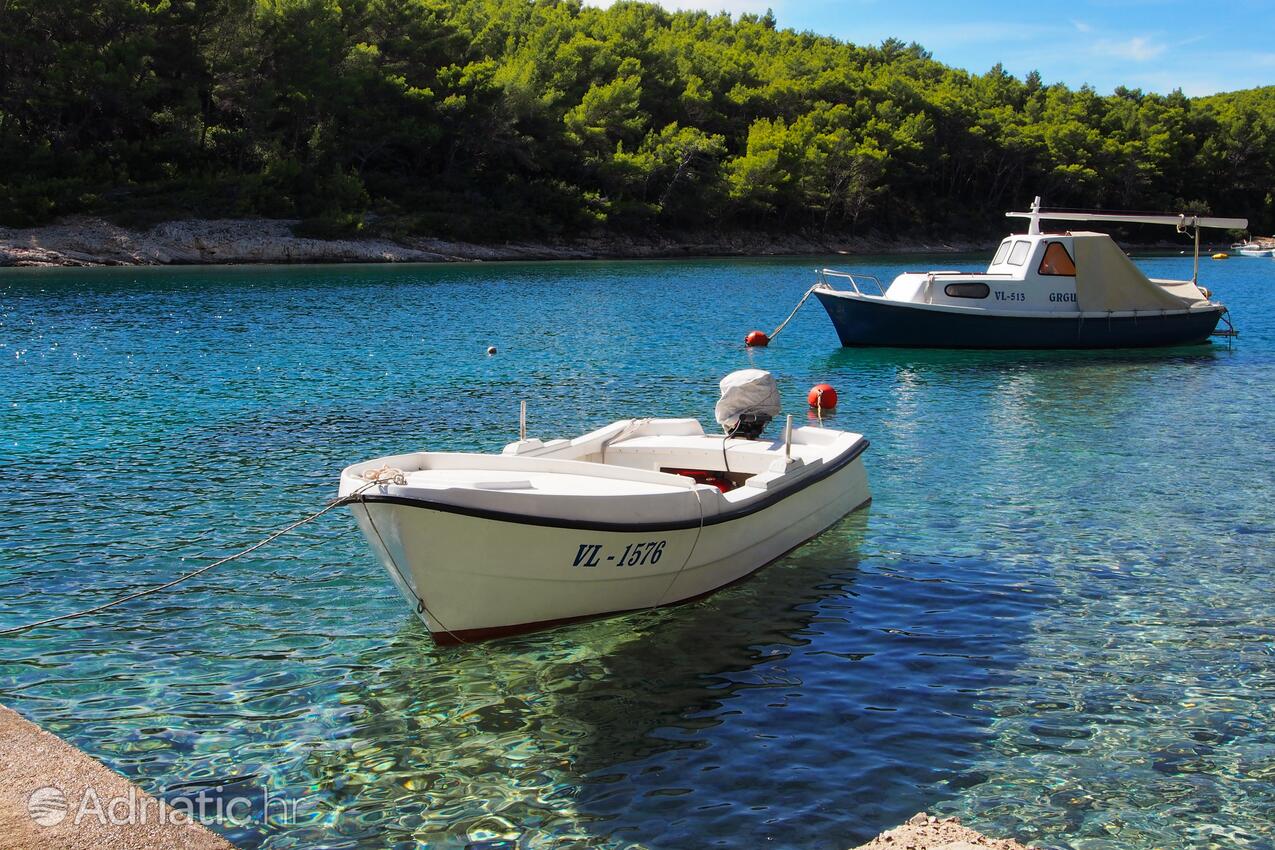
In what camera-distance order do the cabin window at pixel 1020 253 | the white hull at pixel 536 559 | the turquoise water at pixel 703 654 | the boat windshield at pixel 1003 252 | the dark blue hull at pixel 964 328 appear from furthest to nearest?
the boat windshield at pixel 1003 252, the cabin window at pixel 1020 253, the dark blue hull at pixel 964 328, the white hull at pixel 536 559, the turquoise water at pixel 703 654

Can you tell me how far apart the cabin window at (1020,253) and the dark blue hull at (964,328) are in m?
1.60

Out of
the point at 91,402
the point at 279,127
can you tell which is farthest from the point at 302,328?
the point at 279,127

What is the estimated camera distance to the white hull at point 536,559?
7.68 metres

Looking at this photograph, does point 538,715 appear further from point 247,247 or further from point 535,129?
point 535,129

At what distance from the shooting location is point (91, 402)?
19.3 meters

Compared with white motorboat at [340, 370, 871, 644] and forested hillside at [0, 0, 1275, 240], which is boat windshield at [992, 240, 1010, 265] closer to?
white motorboat at [340, 370, 871, 644]

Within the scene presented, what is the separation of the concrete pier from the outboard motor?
7654 mm

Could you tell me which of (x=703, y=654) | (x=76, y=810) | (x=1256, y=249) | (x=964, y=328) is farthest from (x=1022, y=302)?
(x=1256, y=249)

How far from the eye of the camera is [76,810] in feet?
16.0

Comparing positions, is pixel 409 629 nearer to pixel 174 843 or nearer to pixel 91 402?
pixel 174 843

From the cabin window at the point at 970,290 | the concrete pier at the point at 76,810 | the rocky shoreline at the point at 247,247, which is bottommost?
the concrete pier at the point at 76,810

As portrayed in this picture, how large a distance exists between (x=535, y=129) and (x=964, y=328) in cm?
→ 6012

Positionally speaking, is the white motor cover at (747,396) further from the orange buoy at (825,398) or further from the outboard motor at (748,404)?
the orange buoy at (825,398)

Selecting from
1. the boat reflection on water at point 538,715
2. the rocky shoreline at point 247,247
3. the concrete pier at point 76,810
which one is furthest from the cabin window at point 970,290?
the rocky shoreline at point 247,247
